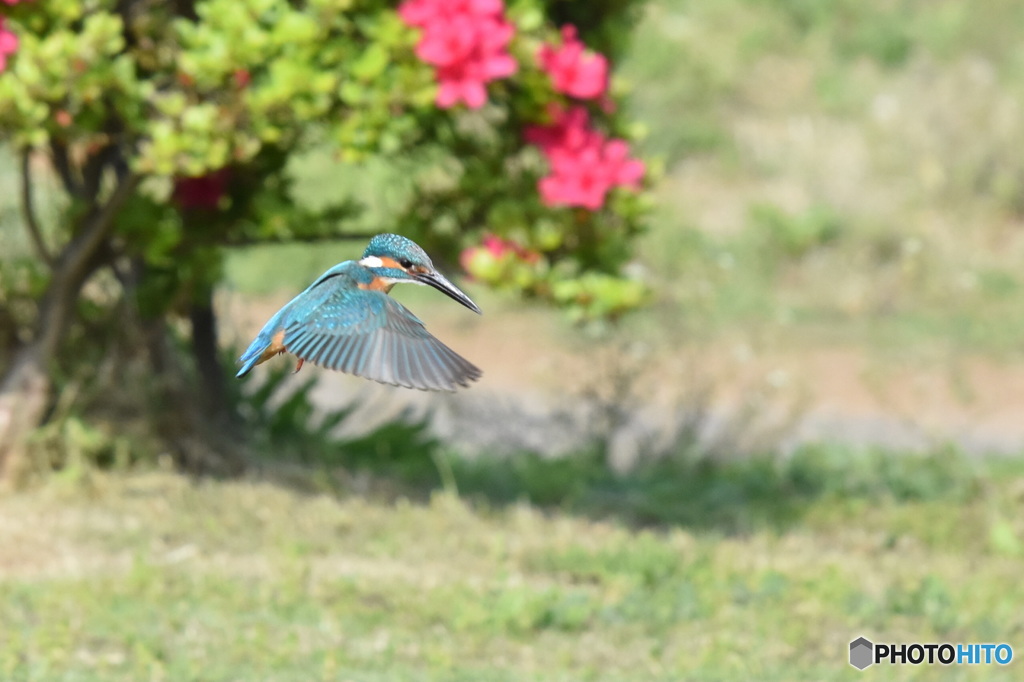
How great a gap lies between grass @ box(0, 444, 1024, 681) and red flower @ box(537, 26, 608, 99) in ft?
5.56

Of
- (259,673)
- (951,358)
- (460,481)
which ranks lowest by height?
(259,673)

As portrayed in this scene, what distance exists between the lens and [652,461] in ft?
27.2

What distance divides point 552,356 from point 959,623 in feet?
18.0

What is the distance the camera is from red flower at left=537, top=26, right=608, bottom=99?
5555mm

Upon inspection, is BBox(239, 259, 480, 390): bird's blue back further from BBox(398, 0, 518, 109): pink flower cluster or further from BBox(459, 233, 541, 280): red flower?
BBox(459, 233, 541, 280): red flower

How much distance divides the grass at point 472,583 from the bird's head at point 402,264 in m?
2.41

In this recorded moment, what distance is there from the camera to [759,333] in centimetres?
1071

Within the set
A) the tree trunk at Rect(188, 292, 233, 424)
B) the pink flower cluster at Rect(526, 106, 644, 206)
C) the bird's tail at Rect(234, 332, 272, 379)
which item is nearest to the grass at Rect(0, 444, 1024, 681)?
the tree trunk at Rect(188, 292, 233, 424)

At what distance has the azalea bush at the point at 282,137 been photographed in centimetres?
535

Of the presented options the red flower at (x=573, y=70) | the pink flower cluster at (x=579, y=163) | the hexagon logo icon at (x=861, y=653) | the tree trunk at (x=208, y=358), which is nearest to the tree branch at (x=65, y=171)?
the tree trunk at (x=208, y=358)

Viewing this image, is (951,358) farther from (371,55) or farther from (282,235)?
(371,55)

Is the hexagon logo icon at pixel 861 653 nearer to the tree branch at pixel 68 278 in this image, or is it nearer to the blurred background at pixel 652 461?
the blurred background at pixel 652 461

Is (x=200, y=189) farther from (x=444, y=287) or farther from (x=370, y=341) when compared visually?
(x=444, y=287)

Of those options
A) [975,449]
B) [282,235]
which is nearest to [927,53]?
[975,449]
